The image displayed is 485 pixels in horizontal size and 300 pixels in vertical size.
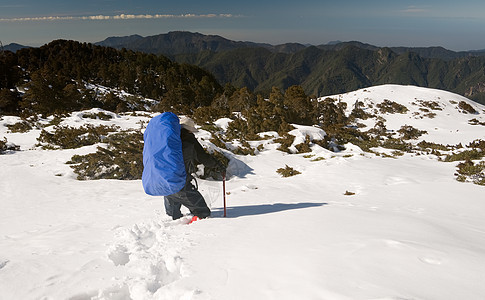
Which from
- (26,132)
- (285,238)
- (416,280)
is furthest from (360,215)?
(26,132)

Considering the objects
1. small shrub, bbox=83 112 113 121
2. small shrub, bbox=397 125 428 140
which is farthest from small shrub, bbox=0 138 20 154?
small shrub, bbox=397 125 428 140

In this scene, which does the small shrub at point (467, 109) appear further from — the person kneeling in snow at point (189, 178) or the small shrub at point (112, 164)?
the person kneeling in snow at point (189, 178)

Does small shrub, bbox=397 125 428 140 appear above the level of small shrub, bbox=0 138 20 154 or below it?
below

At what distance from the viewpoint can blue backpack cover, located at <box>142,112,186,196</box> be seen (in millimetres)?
4133

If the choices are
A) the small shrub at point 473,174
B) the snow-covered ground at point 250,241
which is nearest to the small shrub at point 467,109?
the small shrub at point 473,174

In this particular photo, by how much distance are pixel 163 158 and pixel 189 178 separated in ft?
2.42

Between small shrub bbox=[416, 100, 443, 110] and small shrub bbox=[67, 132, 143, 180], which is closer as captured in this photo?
small shrub bbox=[67, 132, 143, 180]

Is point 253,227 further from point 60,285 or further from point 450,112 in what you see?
point 450,112

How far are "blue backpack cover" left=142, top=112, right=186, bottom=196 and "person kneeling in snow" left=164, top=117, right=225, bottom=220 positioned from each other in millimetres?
417

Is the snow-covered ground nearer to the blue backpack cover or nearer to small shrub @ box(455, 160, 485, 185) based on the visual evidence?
small shrub @ box(455, 160, 485, 185)

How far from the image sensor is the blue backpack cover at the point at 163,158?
413 centimetres

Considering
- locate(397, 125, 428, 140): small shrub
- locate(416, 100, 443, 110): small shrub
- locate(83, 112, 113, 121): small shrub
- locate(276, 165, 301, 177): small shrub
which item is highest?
locate(416, 100, 443, 110): small shrub

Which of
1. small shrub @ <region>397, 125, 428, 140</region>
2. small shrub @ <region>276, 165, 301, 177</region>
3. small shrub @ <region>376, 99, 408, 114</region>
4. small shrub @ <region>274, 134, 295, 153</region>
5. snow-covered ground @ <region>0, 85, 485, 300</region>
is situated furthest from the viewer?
small shrub @ <region>376, 99, 408, 114</region>

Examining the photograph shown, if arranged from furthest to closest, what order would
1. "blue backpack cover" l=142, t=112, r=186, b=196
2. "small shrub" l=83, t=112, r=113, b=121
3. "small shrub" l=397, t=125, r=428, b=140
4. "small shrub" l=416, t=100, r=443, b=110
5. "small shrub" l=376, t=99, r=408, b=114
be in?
1. "small shrub" l=376, t=99, r=408, b=114
2. "small shrub" l=416, t=100, r=443, b=110
3. "small shrub" l=397, t=125, r=428, b=140
4. "small shrub" l=83, t=112, r=113, b=121
5. "blue backpack cover" l=142, t=112, r=186, b=196
